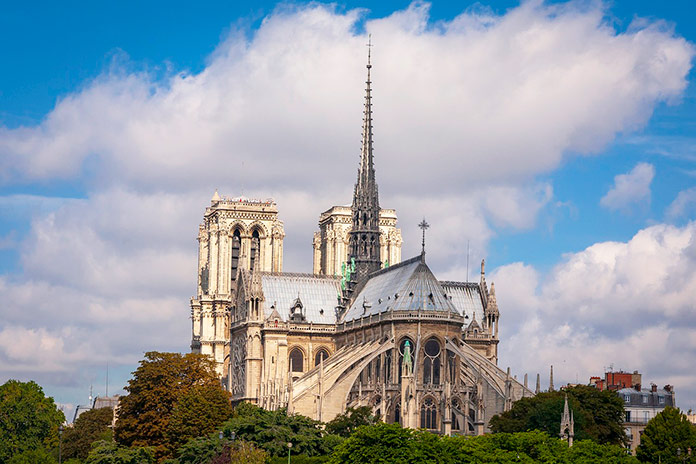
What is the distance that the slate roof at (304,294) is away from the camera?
156750 millimetres

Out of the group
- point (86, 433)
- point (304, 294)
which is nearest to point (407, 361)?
point (304, 294)

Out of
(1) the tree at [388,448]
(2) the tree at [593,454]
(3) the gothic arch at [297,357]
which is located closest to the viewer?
(1) the tree at [388,448]

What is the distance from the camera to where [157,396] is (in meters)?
126

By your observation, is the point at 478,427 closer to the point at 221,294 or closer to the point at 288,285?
the point at 288,285

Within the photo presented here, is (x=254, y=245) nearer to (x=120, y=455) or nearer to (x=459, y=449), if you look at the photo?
(x=120, y=455)

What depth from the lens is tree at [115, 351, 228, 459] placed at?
123688 millimetres

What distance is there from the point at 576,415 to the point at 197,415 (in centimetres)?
2884

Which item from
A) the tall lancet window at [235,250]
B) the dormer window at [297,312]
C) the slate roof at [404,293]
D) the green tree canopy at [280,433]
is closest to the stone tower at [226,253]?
the tall lancet window at [235,250]

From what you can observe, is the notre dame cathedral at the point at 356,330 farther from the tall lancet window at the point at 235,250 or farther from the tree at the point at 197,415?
the tree at the point at 197,415

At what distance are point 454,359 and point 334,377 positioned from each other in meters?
10.7

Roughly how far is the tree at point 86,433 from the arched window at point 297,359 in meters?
19.0

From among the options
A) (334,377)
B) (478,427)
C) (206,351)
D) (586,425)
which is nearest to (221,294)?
(206,351)

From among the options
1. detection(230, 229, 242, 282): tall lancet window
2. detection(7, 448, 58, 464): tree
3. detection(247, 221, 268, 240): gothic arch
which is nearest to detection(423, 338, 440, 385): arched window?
detection(7, 448, 58, 464): tree

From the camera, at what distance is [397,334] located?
455ft
